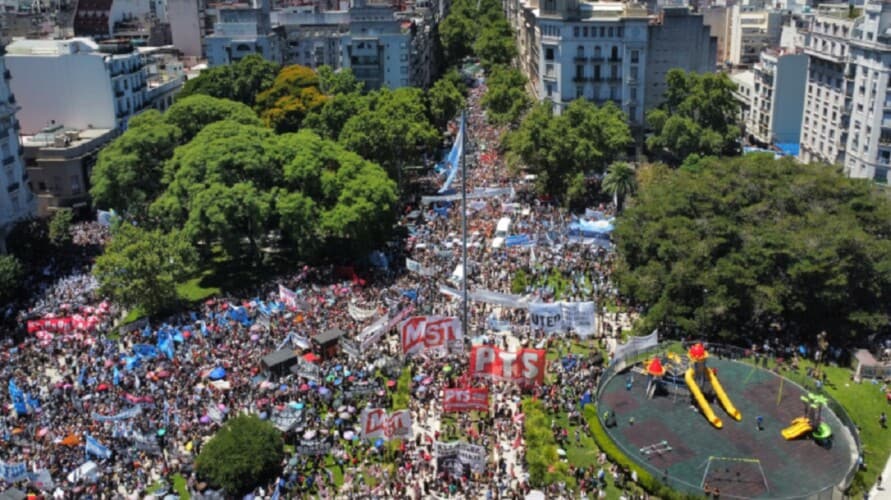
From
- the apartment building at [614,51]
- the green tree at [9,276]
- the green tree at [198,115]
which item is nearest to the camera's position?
the green tree at [9,276]

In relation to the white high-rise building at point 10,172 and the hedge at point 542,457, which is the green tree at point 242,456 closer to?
the hedge at point 542,457

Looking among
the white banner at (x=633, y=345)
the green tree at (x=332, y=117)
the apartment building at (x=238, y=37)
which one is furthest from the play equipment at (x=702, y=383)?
the apartment building at (x=238, y=37)

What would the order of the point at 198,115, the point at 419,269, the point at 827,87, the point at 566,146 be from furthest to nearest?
the point at 827,87
the point at 566,146
the point at 198,115
the point at 419,269

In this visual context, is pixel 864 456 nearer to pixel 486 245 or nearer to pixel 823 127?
pixel 486 245

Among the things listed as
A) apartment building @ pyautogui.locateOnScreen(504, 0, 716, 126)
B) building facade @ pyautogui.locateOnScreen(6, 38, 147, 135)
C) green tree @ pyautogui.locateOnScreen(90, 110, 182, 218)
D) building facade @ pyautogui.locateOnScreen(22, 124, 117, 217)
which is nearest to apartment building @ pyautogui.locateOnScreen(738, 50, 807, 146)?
apartment building @ pyautogui.locateOnScreen(504, 0, 716, 126)

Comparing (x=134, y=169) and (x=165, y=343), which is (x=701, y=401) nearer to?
(x=165, y=343)

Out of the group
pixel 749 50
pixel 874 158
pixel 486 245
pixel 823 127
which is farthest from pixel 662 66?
pixel 486 245

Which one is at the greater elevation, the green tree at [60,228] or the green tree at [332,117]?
the green tree at [332,117]

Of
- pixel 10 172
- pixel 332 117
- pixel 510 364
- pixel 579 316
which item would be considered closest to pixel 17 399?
pixel 510 364
